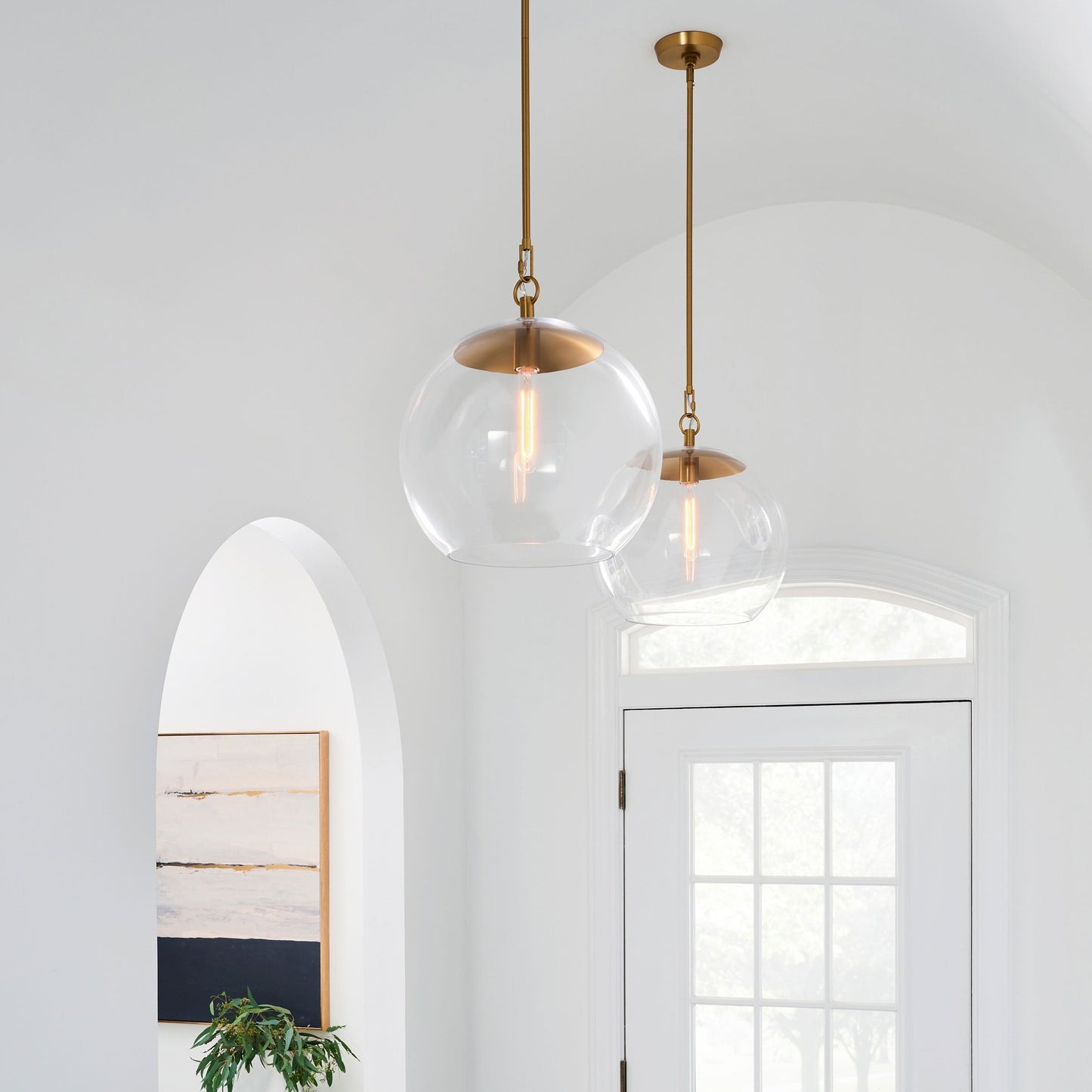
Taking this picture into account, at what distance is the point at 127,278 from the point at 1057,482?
2170 millimetres

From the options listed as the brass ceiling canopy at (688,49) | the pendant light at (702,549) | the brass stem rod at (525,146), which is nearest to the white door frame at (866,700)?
the brass ceiling canopy at (688,49)

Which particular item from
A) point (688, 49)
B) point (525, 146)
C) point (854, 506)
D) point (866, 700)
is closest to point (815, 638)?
point (866, 700)

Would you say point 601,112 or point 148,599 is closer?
point 148,599

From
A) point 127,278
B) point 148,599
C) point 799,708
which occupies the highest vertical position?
point 127,278

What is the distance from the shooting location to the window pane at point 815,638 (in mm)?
2930

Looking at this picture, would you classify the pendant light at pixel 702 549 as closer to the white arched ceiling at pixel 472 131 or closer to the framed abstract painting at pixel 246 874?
the white arched ceiling at pixel 472 131

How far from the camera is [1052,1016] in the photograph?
2674mm

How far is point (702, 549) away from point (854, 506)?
148 cm

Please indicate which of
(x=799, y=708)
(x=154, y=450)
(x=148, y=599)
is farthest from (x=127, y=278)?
(x=799, y=708)

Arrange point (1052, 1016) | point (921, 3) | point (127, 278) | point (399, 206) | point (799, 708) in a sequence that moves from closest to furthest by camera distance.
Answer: point (127, 278) < point (921, 3) < point (399, 206) < point (1052, 1016) < point (799, 708)

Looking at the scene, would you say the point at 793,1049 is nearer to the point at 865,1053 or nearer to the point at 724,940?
the point at 865,1053

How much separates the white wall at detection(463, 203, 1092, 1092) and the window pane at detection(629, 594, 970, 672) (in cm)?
17

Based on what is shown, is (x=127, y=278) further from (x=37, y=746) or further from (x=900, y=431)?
(x=900, y=431)

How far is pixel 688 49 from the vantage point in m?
2.19
